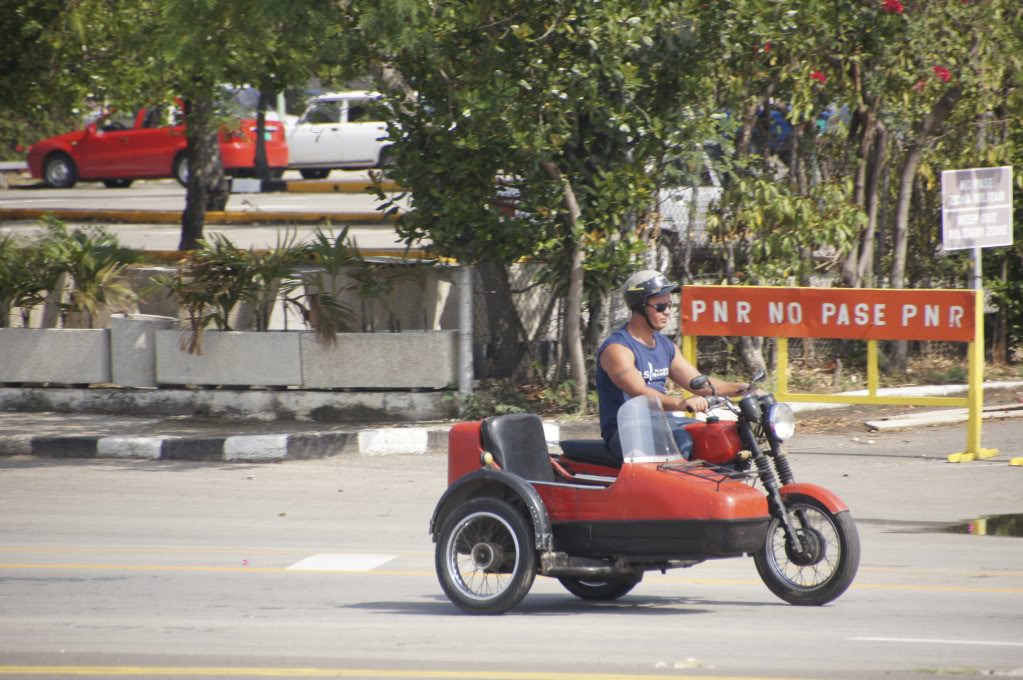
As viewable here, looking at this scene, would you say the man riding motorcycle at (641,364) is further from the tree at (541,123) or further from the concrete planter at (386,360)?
the concrete planter at (386,360)

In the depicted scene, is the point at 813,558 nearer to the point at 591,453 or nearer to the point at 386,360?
the point at 591,453

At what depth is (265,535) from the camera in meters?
8.24

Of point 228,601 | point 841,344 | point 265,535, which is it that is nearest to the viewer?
point 228,601

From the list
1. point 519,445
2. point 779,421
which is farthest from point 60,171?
point 779,421

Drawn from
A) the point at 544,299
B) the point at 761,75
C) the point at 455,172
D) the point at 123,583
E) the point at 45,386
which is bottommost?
the point at 123,583

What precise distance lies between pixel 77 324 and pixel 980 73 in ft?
31.1

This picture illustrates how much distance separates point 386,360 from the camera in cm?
1191

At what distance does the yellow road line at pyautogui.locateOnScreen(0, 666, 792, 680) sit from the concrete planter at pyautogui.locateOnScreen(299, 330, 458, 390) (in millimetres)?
6712

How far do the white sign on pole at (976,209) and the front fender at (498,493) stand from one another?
6.34m

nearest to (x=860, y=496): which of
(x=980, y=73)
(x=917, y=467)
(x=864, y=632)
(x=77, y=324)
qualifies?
(x=917, y=467)

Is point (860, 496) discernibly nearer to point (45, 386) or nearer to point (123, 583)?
point (123, 583)

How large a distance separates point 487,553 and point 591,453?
72 cm

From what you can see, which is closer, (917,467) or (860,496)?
(860,496)

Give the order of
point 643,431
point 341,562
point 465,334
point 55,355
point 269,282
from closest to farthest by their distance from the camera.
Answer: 1. point 643,431
2. point 341,562
3. point 465,334
4. point 269,282
5. point 55,355
